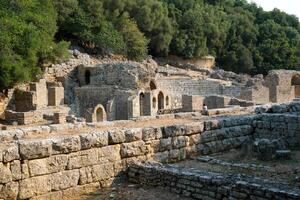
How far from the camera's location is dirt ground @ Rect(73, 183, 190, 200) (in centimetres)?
837

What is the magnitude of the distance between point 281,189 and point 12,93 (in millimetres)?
22685

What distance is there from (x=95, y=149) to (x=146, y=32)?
43.1 m

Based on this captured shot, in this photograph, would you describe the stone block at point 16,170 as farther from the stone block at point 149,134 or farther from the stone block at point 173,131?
the stone block at point 173,131

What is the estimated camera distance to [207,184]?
26.7 feet

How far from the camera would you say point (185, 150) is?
10297 millimetres

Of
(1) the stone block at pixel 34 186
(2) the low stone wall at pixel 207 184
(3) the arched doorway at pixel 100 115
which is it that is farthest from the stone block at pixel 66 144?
(3) the arched doorway at pixel 100 115

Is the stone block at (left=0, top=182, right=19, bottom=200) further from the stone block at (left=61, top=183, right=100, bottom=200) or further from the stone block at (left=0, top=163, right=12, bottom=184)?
the stone block at (left=61, top=183, right=100, bottom=200)

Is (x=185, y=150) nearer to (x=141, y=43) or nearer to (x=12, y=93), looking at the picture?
(x=12, y=93)

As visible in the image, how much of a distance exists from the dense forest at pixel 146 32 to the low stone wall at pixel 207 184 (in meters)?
18.1

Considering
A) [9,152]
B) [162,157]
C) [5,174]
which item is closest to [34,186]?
[5,174]

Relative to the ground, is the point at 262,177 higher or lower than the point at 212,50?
lower

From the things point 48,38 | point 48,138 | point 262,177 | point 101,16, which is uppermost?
point 101,16

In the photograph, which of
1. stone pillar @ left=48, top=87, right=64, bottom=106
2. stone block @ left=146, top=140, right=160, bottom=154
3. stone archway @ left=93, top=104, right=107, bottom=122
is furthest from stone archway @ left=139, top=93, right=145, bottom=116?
stone block @ left=146, top=140, right=160, bottom=154

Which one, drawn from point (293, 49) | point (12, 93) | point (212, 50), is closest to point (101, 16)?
point (12, 93)
